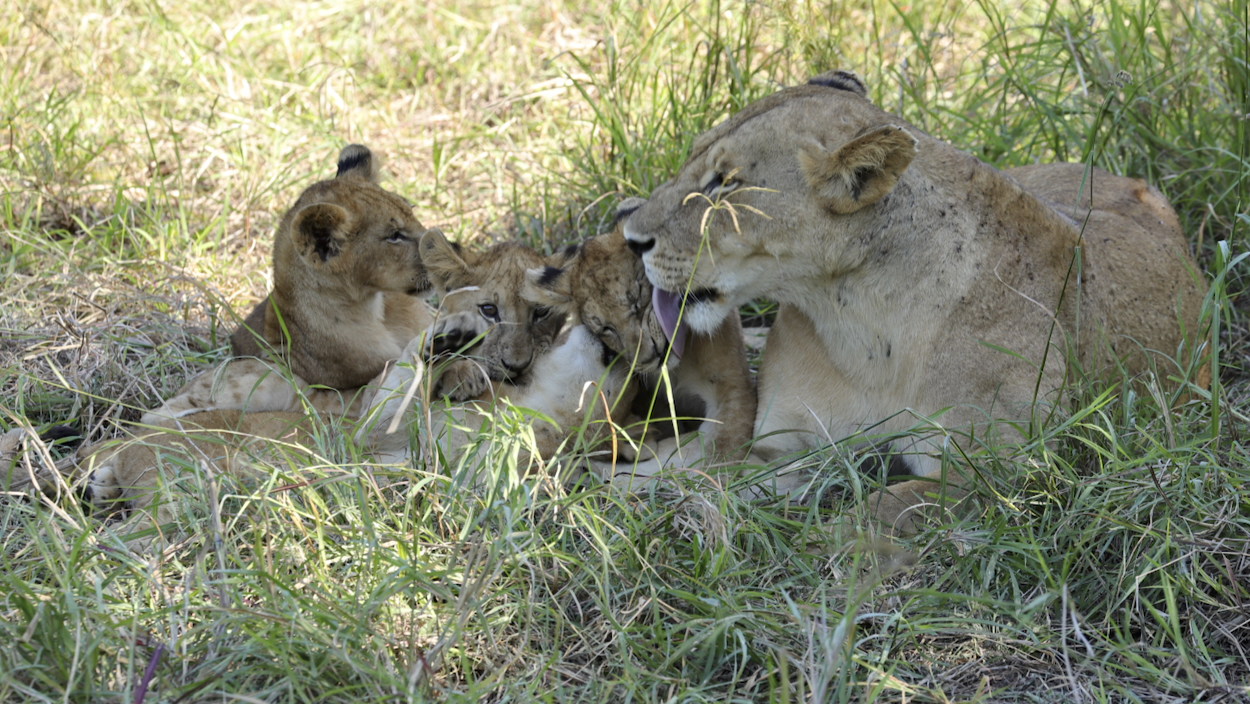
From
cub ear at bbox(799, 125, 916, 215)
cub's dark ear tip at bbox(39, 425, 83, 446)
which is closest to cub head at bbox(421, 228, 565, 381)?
cub ear at bbox(799, 125, 916, 215)

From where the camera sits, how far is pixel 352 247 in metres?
3.91

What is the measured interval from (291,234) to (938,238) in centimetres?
214

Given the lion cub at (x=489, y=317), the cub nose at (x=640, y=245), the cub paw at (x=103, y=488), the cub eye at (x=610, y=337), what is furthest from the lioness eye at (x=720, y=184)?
the cub paw at (x=103, y=488)

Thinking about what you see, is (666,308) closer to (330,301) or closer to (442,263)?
(442,263)

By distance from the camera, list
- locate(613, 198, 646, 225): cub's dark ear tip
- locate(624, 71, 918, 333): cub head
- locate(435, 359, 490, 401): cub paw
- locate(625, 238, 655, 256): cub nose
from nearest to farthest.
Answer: locate(624, 71, 918, 333): cub head, locate(625, 238, 655, 256): cub nose, locate(613, 198, 646, 225): cub's dark ear tip, locate(435, 359, 490, 401): cub paw

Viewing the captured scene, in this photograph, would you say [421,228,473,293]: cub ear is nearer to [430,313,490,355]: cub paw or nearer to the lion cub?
the lion cub

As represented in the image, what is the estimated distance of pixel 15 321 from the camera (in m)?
4.27

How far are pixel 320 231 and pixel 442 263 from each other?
534 millimetres

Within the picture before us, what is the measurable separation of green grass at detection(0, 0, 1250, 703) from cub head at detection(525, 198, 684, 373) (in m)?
0.44

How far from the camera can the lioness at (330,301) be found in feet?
12.7

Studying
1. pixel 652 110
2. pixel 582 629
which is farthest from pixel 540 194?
pixel 582 629

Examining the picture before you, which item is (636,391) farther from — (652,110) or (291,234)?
(652,110)

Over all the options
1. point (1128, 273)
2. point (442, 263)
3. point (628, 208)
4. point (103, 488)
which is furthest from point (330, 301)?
point (1128, 273)

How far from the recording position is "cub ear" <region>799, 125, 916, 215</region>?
271 centimetres
